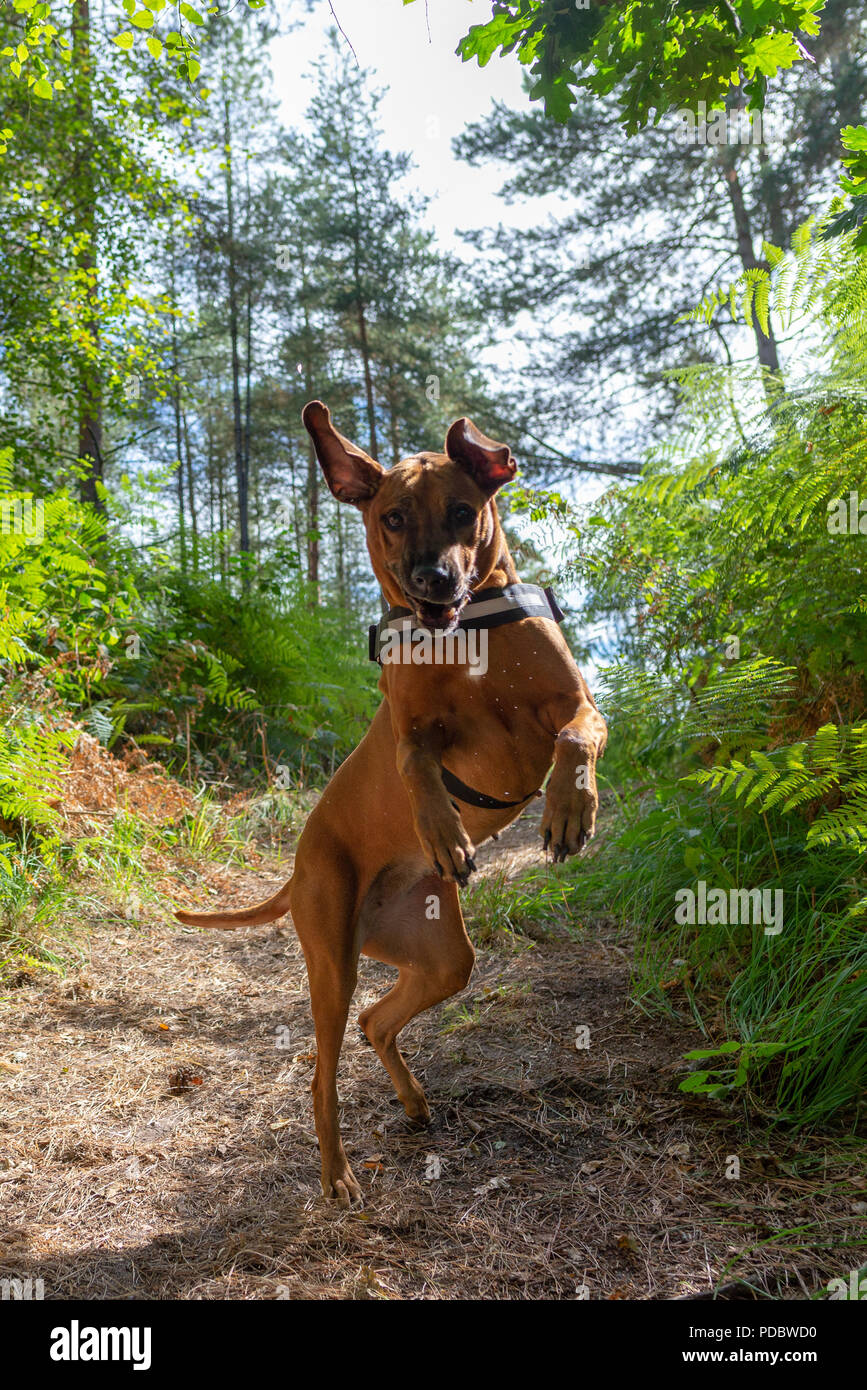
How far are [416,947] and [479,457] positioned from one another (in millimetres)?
1708

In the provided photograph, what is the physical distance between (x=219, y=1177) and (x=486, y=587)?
212cm

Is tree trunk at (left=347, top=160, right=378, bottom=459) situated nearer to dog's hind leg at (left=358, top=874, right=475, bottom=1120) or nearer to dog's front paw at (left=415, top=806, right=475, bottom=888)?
dog's hind leg at (left=358, top=874, right=475, bottom=1120)

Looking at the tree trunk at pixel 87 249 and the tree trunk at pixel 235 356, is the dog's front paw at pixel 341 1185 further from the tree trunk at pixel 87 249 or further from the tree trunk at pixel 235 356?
the tree trunk at pixel 235 356

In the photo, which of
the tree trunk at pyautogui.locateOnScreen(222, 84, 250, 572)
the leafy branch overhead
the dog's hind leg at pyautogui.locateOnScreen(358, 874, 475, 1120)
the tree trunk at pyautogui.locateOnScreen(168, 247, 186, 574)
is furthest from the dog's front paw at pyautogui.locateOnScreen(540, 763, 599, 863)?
the tree trunk at pyautogui.locateOnScreen(222, 84, 250, 572)

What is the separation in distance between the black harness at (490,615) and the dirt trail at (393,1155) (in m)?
1.14

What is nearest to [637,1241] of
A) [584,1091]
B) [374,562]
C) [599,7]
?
[584,1091]

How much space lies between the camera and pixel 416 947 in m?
3.13

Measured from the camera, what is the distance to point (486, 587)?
9.17 feet

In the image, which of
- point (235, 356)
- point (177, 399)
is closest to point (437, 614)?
point (235, 356)

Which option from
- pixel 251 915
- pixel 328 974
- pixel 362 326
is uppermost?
pixel 362 326

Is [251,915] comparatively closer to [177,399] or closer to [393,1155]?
[393,1155]

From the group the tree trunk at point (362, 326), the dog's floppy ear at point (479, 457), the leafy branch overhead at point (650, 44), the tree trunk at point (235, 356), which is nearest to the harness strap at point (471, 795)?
the dog's floppy ear at point (479, 457)

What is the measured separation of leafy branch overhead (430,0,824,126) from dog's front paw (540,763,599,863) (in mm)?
2107

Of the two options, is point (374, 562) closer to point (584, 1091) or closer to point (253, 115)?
point (584, 1091)
